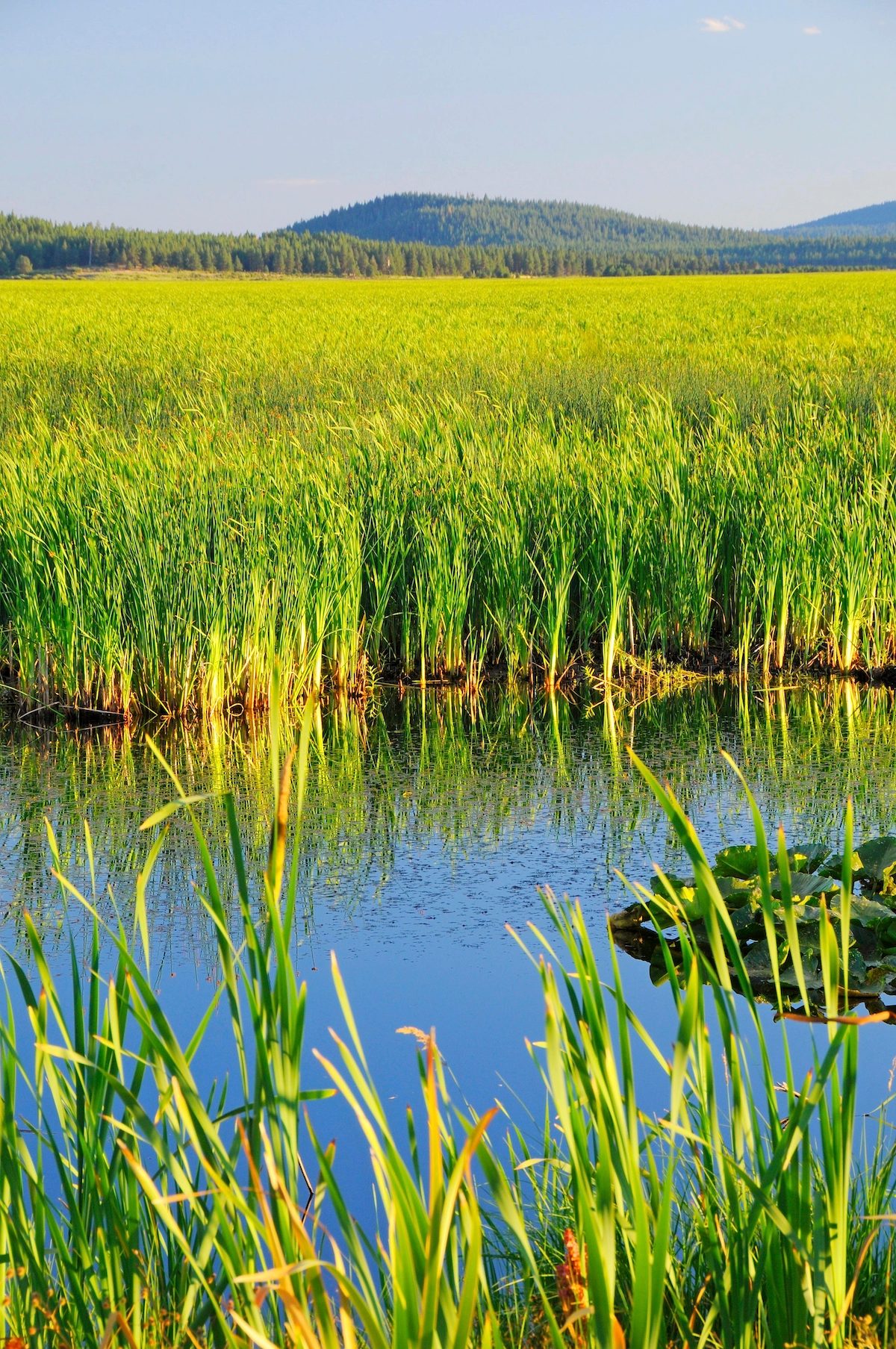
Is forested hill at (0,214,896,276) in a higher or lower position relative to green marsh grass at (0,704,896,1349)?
higher

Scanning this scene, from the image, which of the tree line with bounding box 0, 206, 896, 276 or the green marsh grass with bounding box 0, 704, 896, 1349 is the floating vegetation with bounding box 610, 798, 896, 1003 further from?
the tree line with bounding box 0, 206, 896, 276

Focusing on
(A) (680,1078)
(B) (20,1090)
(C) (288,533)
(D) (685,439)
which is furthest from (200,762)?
(D) (685,439)

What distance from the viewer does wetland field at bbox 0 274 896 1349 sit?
1417 millimetres

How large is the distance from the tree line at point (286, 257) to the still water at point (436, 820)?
8043 centimetres

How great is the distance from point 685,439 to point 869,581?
2705 mm

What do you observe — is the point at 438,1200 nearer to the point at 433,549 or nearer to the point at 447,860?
the point at 447,860

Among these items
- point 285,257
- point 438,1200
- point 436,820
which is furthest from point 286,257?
point 438,1200

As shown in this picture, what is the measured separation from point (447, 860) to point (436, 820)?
1.46 ft

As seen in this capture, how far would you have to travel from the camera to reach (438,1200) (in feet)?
3.83

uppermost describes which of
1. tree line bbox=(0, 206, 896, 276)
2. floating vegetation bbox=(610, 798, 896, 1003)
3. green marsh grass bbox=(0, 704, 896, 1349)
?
tree line bbox=(0, 206, 896, 276)

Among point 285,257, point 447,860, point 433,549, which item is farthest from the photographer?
point 285,257

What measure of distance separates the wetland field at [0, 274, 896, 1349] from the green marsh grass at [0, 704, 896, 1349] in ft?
0.04

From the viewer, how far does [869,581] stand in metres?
6.56

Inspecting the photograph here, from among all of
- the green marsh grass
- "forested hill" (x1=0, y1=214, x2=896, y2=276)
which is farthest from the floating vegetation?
"forested hill" (x1=0, y1=214, x2=896, y2=276)
